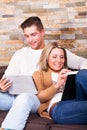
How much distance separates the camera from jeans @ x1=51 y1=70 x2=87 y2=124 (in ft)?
5.56

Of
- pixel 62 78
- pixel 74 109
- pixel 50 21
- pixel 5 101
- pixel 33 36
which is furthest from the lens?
pixel 50 21

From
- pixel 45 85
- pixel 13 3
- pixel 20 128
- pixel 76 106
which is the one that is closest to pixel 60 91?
pixel 45 85

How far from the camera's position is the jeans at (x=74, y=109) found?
1693mm

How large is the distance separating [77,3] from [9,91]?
97 cm

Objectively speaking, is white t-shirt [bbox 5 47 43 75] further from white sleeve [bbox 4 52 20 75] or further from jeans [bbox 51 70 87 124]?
jeans [bbox 51 70 87 124]

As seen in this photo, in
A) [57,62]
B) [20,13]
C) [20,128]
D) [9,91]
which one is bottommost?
[20,128]

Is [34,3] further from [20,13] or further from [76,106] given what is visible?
[76,106]

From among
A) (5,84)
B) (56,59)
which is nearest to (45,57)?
(56,59)

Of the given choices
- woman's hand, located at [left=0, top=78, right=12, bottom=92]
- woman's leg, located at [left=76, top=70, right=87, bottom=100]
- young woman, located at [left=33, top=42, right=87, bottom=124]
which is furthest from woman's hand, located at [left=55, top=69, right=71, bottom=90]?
woman's hand, located at [left=0, top=78, right=12, bottom=92]

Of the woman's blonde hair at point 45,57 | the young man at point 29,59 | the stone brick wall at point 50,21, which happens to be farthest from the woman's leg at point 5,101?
the stone brick wall at point 50,21

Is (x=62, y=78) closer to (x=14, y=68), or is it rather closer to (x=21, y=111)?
(x=21, y=111)

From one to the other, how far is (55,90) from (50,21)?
0.82 metres

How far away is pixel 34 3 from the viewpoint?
252 centimetres

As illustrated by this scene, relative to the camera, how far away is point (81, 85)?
1.76 m
